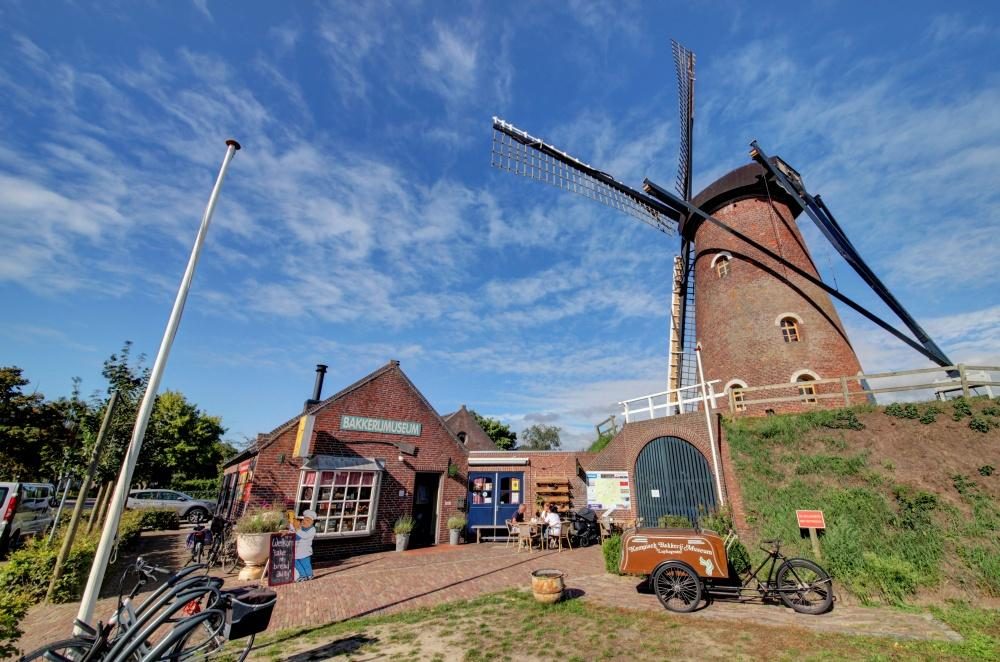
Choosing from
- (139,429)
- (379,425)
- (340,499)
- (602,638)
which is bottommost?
(602,638)

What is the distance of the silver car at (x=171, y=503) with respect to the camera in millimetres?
20562

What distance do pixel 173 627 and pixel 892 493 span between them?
12.4 meters

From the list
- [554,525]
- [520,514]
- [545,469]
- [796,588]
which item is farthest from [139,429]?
[545,469]

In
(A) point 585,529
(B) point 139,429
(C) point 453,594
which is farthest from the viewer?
(A) point 585,529

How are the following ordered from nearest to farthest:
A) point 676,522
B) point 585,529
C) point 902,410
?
point 902,410 → point 676,522 → point 585,529

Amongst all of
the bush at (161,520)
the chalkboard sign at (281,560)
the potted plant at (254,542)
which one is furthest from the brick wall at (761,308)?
the bush at (161,520)

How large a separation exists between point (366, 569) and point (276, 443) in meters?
4.49

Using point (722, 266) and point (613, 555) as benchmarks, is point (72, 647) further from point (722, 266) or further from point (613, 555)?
point (722, 266)

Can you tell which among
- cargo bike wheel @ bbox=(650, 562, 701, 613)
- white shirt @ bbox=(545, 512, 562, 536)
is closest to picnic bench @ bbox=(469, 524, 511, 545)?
white shirt @ bbox=(545, 512, 562, 536)

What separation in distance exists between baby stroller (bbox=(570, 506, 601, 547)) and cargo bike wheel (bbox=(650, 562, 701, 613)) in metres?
7.05

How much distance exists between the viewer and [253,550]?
9852mm

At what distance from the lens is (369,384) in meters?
14.6

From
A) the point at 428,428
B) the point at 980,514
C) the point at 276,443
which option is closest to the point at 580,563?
the point at 428,428

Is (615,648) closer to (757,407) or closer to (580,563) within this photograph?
(580,563)
